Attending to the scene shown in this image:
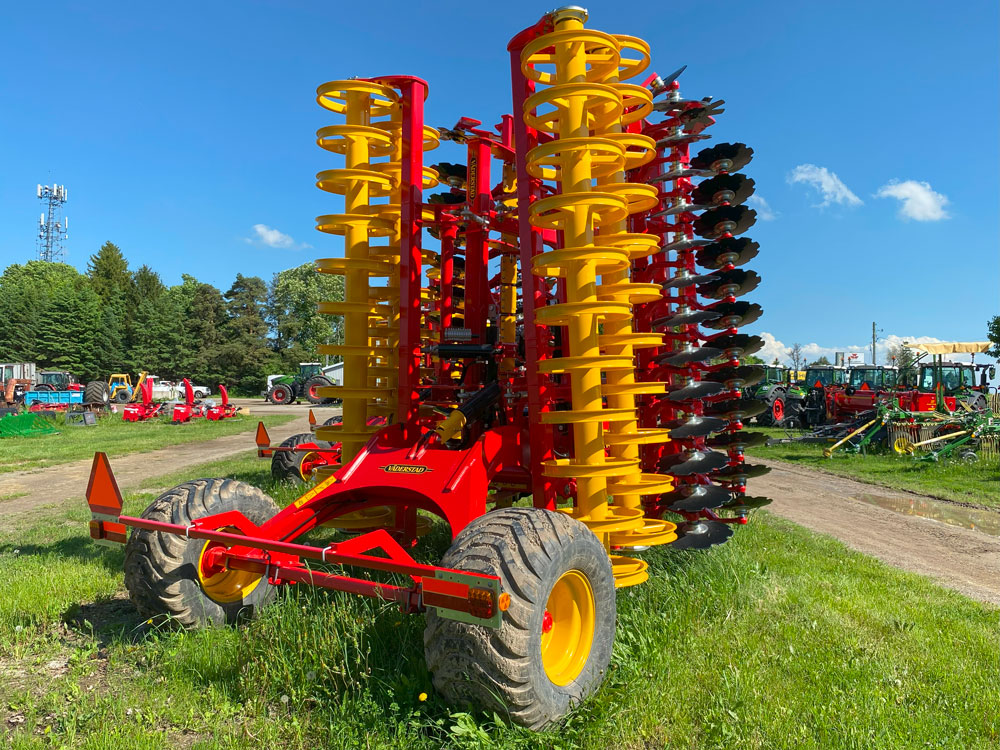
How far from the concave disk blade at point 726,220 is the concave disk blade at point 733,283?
1.13ft

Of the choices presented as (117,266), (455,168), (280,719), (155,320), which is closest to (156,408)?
(455,168)

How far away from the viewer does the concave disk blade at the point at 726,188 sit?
5219mm

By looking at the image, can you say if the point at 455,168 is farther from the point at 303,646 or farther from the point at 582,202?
the point at 303,646

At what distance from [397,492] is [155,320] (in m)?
60.3

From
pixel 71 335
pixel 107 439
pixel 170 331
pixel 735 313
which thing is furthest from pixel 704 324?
pixel 71 335

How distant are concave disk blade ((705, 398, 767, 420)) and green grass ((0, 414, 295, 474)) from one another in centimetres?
1478

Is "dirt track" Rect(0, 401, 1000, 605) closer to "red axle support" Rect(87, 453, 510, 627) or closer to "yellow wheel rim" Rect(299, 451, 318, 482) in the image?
"yellow wheel rim" Rect(299, 451, 318, 482)

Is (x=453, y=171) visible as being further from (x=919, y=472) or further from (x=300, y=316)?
(x=300, y=316)

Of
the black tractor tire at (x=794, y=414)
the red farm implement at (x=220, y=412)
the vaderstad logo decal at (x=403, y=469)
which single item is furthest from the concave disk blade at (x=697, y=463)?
the red farm implement at (x=220, y=412)

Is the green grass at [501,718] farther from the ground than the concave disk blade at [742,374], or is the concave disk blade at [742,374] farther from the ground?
the concave disk blade at [742,374]

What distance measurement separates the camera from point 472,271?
5430 millimetres

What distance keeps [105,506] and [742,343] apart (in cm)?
457

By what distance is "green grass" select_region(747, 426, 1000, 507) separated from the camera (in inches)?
451

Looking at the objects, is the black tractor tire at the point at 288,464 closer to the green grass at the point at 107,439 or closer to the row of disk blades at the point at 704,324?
the row of disk blades at the point at 704,324
